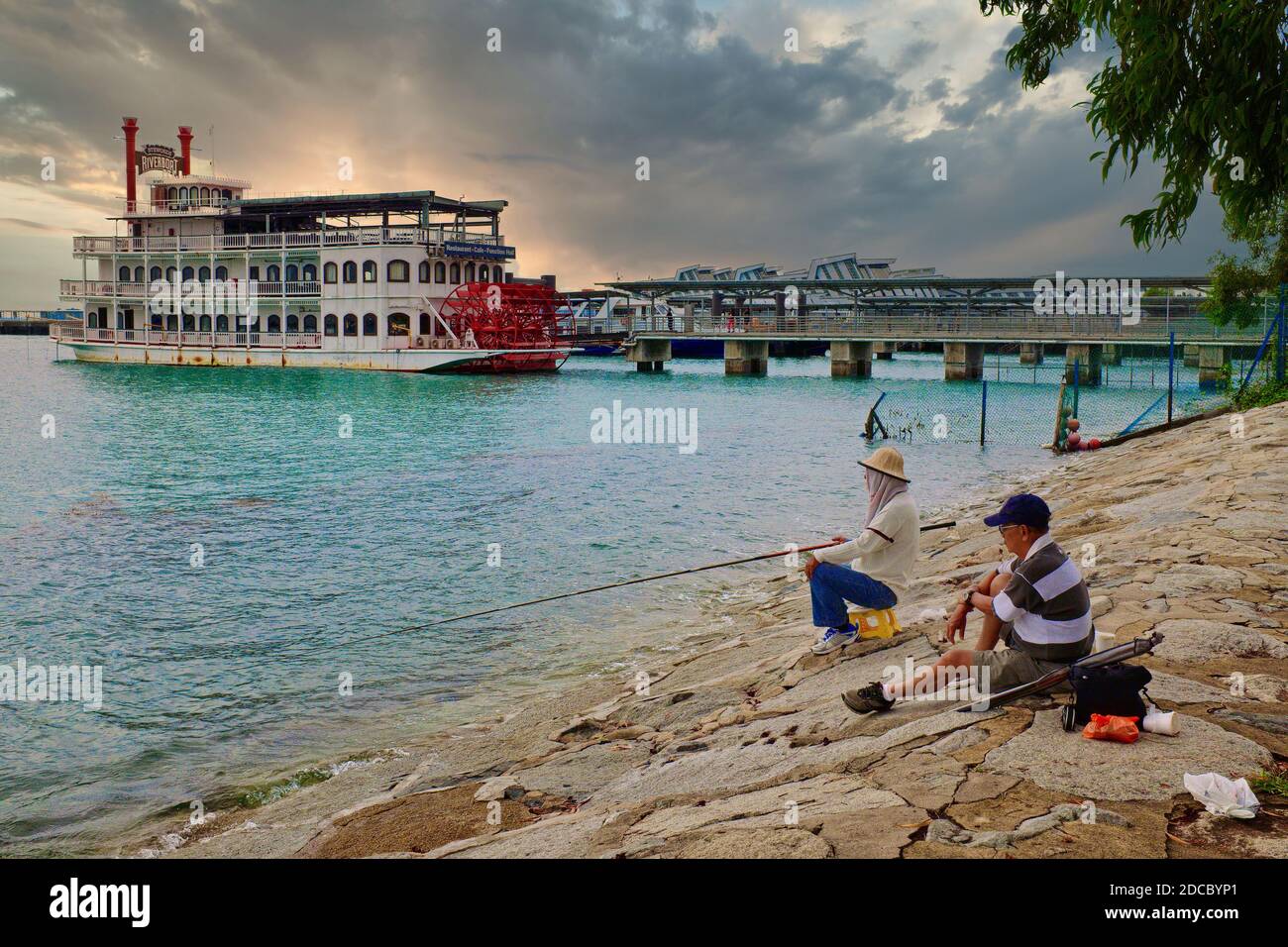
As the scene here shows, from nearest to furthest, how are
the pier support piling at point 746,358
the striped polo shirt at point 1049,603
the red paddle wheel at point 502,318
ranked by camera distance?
the striped polo shirt at point 1049,603
the red paddle wheel at point 502,318
the pier support piling at point 746,358

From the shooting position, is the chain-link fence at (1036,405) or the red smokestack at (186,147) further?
the red smokestack at (186,147)

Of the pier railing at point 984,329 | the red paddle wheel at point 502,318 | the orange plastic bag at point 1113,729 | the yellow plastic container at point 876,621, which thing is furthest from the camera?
the red paddle wheel at point 502,318

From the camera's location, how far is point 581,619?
11.9 metres

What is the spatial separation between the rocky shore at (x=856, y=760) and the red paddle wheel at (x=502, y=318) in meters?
53.0

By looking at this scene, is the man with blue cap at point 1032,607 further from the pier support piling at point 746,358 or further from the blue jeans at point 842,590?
the pier support piling at point 746,358

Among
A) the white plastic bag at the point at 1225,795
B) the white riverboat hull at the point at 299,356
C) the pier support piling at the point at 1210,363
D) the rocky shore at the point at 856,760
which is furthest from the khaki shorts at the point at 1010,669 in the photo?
the white riverboat hull at the point at 299,356

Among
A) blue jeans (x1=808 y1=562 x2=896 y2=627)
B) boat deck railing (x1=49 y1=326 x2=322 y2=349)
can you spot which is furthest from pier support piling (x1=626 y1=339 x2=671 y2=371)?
blue jeans (x1=808 y1=562 x2=896 y2=627)

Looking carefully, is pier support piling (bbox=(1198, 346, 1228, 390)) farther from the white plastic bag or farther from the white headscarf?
the white plastic bag

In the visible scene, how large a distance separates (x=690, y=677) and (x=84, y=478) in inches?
753

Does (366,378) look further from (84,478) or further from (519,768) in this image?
(519,768)

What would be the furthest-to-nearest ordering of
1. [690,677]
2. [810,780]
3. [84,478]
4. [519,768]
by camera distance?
[84,478]
[690,677]
[519,768]
[810,780]

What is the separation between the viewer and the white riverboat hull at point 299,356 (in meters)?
60.1

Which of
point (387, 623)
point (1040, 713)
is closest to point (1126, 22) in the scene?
point (1040, 713)
